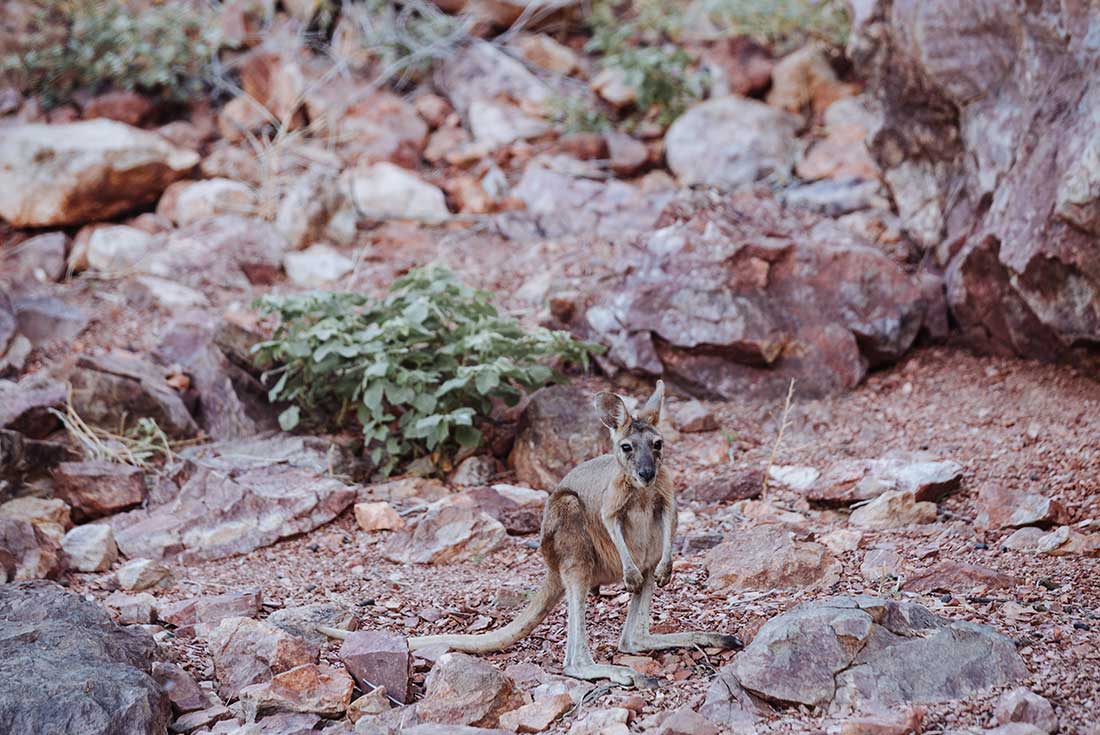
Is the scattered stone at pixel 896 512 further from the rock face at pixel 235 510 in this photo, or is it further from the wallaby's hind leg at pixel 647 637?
the rock face at pixel 235 510

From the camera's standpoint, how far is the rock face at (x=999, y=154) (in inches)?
216

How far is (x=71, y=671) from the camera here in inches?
126

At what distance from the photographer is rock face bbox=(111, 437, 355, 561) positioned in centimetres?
523

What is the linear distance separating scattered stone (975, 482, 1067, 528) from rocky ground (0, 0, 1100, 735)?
0.02 meters

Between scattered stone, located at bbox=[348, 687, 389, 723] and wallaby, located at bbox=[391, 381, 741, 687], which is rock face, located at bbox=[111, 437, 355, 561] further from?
scattered stone, located at bbox=[348, 687, 389, 723]

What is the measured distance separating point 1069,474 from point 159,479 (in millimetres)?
4663

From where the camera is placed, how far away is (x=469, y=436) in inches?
229

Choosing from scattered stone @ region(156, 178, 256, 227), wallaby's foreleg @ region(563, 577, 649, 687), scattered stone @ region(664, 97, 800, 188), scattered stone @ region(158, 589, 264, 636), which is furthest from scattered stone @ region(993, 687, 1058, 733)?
scattered stone @ region(156, 178, 256, 227)

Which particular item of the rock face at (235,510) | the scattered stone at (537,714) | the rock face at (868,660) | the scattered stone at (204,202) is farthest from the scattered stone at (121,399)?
the rock face at (868,660)

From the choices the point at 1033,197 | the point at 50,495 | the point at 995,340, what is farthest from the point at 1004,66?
the point at 50,495

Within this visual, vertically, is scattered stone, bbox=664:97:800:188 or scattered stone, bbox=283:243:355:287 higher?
scattered stone, bbox=664:97:800:188

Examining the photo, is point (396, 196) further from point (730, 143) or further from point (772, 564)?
point (772, 564)

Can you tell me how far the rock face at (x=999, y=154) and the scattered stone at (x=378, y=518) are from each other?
142 inches

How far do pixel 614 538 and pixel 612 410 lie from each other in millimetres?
509
